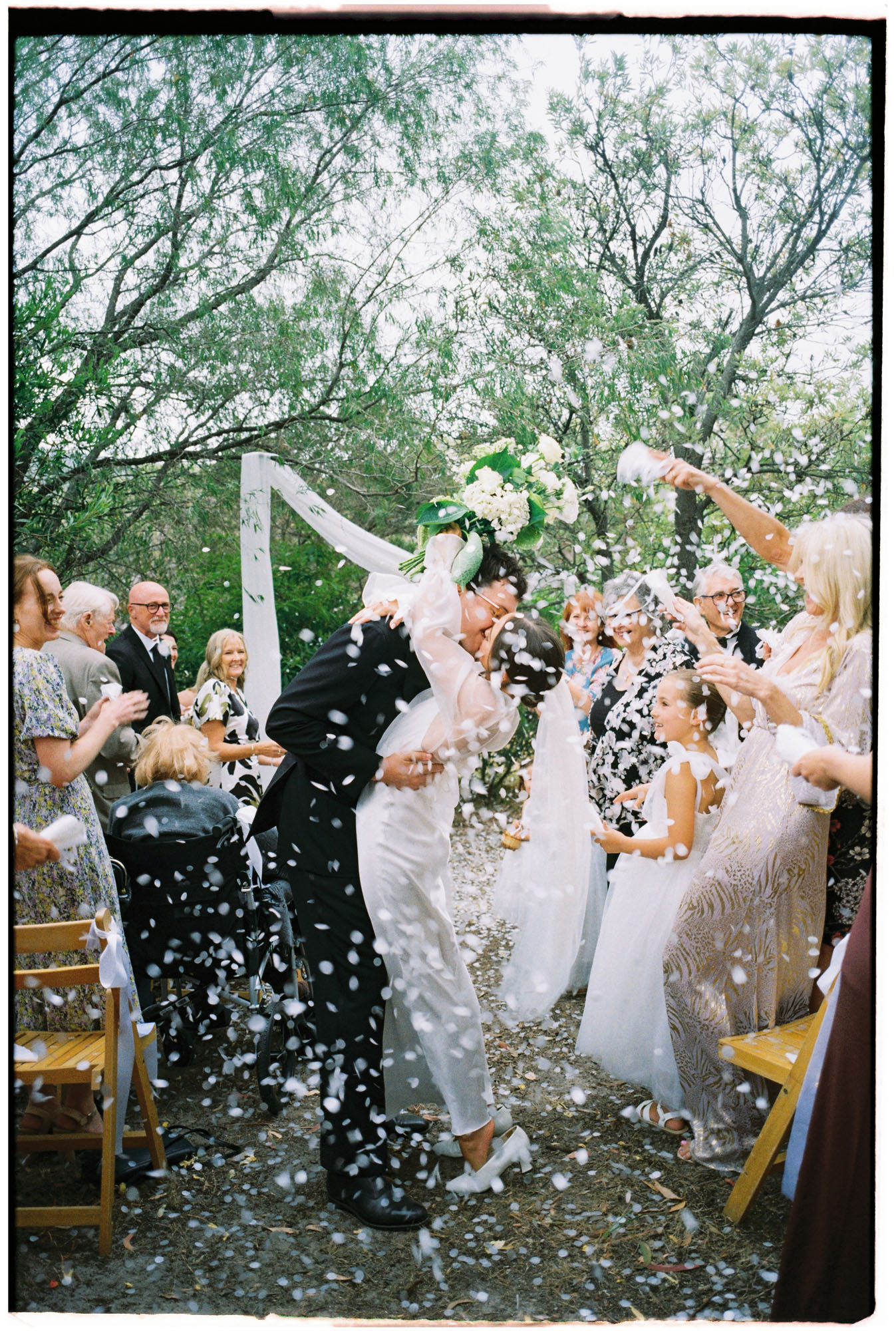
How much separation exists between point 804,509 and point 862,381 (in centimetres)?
35

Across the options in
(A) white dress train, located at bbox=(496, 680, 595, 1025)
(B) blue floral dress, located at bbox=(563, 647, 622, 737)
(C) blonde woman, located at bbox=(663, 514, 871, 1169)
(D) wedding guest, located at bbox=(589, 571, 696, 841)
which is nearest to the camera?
(C) blonde woman, located at bbox=(663, 514, 871, 1169)

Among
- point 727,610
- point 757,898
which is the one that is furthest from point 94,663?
point 757,898

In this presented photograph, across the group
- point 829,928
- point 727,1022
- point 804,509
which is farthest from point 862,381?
point 727,1022

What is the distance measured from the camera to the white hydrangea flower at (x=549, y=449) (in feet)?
8.05

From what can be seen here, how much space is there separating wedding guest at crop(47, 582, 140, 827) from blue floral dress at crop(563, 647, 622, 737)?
5.54 feet

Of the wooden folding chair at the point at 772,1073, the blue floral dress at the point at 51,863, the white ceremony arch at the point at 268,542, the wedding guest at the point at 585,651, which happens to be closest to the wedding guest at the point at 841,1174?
the wooden folding chair at the point at 772,1073

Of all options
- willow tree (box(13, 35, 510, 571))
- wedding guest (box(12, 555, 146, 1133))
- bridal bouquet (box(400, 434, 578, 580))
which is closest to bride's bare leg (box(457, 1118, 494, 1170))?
wedding guest (box(12, 555, 146, 1133))

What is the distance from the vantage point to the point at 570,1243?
221 cm

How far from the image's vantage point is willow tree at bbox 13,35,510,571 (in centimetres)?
231

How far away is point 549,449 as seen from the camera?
8.07 ft

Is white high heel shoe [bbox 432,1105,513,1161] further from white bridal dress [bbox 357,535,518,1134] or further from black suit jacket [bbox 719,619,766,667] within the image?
black suit jacket [bbox 719,619,766,667]

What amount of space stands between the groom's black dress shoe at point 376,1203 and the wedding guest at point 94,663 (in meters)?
1.36

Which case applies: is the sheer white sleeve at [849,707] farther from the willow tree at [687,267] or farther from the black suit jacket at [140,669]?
the black suit jacket at [140,669]

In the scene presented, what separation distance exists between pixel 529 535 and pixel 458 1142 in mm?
1746
